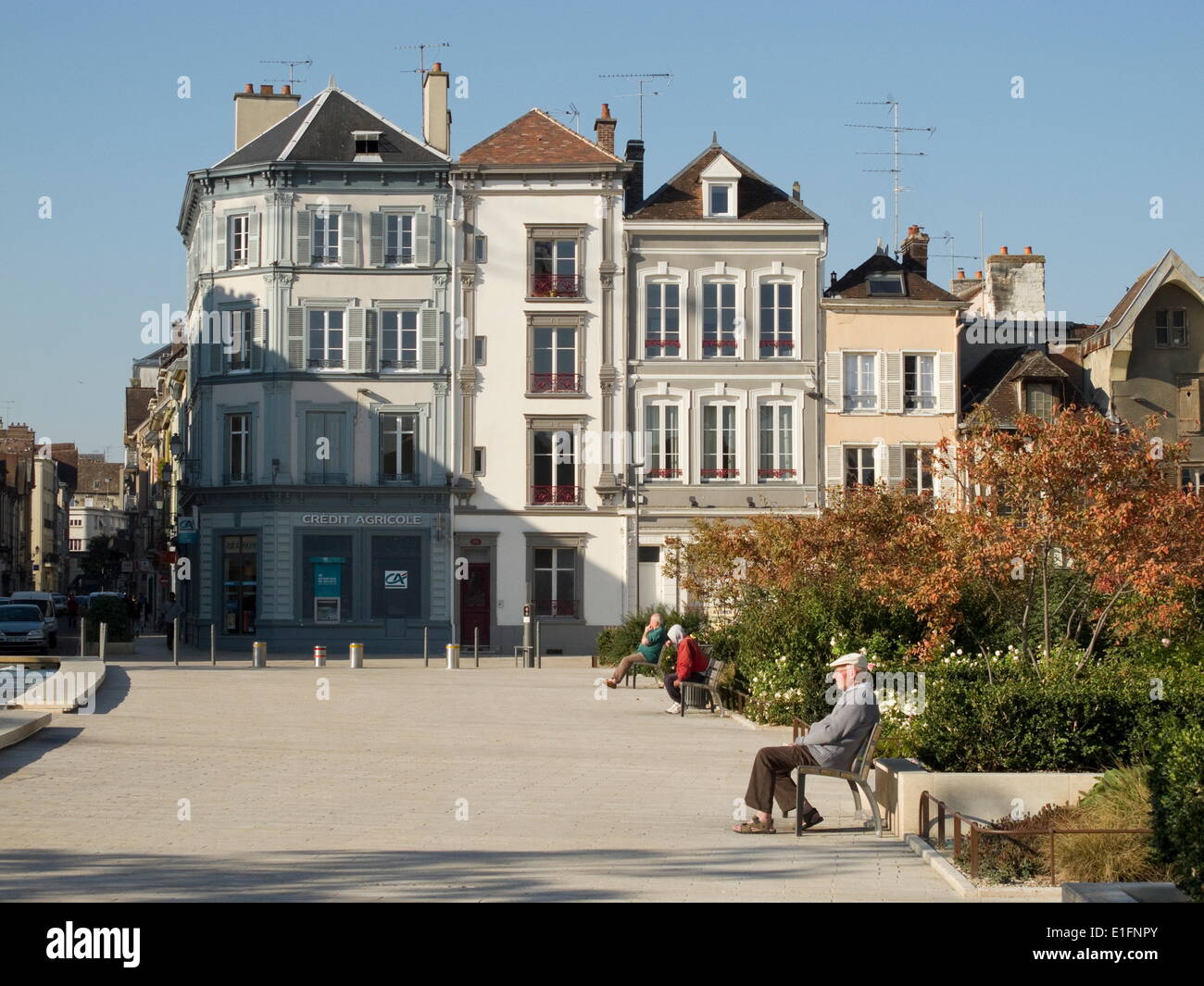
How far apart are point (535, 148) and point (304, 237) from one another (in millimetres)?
6989

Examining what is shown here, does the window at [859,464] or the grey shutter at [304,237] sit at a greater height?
the grey shutter at [304,237]

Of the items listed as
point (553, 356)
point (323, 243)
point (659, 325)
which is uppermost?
point (323, 243)

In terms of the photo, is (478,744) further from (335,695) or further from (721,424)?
(721,424)

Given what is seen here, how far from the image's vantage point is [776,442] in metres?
48.5

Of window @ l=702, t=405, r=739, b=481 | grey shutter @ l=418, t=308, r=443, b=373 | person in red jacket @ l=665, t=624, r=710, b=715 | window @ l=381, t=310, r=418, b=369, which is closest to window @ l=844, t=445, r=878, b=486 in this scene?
window @ l=702, t=405, r=739, b=481

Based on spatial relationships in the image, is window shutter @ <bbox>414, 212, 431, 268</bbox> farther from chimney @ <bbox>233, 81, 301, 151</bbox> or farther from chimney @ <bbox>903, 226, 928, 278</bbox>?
chimney @ <bbox>903, 226, 928, 278</bbox>

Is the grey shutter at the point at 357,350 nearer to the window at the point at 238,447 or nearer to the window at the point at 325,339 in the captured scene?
the window at the point at 325,339

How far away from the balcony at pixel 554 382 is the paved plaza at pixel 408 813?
79.4 feet

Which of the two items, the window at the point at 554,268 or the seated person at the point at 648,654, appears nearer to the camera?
the seated person at the point at 648,654

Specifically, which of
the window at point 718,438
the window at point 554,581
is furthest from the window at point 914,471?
the window at point 554,581

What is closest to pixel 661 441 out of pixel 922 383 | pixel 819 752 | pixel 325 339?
pixel 922 383

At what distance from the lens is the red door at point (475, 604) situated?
1881 inches

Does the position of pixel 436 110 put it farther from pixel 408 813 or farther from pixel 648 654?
pixel 408 813
